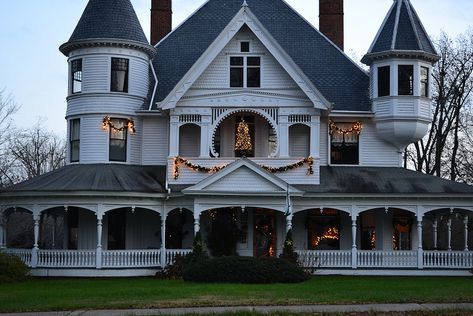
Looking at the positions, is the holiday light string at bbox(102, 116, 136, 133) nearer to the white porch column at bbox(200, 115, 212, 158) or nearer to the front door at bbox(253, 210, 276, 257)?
the white porch column at bbox(200, 115, 212, 158)

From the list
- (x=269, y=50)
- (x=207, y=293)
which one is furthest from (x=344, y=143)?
(x=207, y=293)

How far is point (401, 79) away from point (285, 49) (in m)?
6.30

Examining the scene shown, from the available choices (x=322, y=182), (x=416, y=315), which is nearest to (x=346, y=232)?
(x=322, y=182)

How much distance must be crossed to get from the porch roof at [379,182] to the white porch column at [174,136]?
5651mm

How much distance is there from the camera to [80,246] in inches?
1409

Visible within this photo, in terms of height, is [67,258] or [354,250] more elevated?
[354,250]

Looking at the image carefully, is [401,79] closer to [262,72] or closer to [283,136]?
[283,136]

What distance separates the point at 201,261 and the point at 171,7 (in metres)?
17.8

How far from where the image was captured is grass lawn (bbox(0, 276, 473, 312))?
21297 millimetres

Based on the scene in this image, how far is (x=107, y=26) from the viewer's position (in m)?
36.5

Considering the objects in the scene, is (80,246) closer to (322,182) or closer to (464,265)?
(322,182)

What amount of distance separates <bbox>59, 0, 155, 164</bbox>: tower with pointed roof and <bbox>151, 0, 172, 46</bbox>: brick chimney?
4927mm

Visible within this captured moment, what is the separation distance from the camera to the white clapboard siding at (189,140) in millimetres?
37156

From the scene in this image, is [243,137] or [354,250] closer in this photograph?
[354,250]
